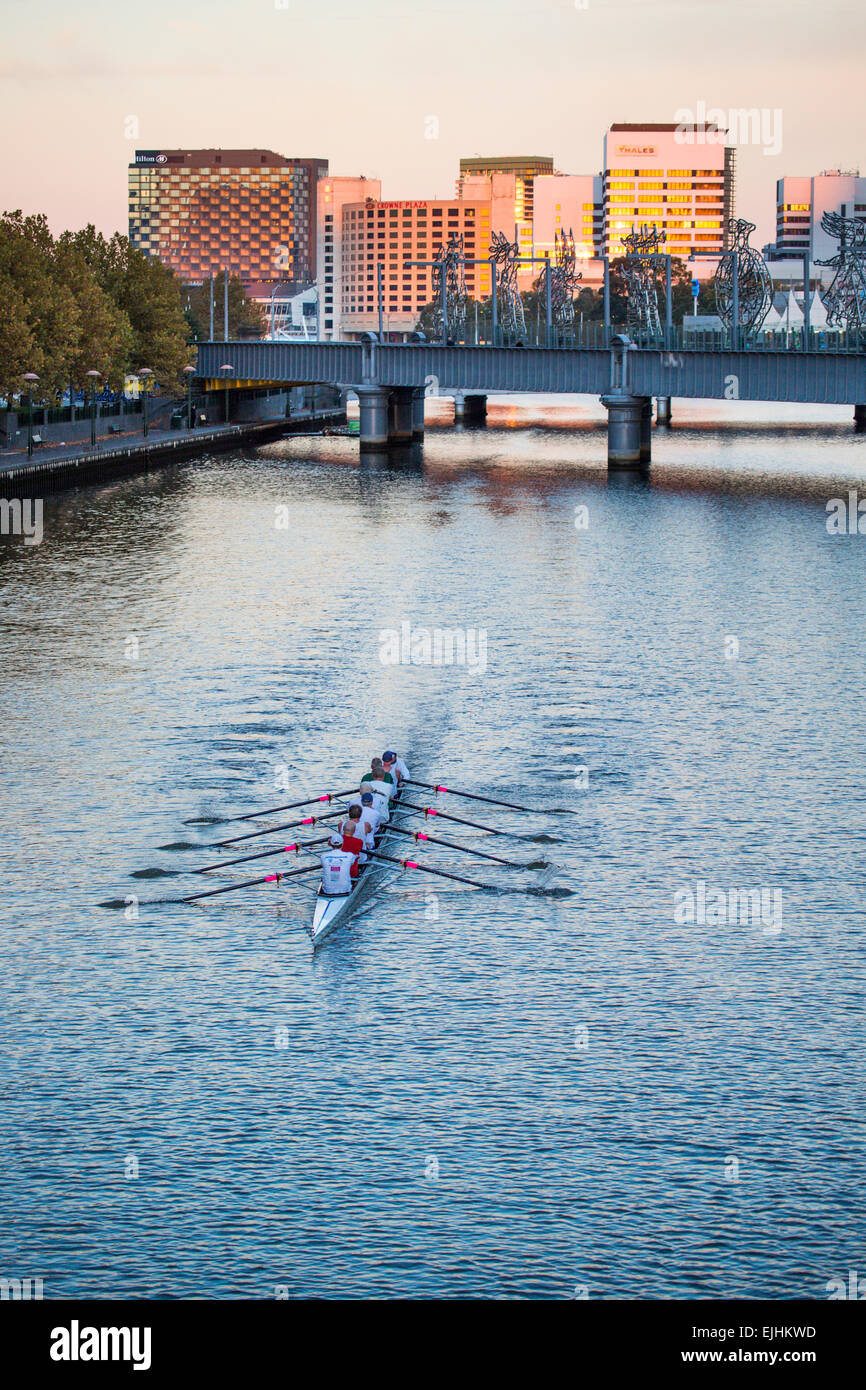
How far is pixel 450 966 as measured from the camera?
2941cm

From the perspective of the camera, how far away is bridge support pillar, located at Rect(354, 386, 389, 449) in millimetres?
129000

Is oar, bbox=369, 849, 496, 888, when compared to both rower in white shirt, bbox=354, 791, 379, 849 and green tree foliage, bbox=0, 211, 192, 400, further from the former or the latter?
green tree foliage, bbox=0, 211, 192, 400

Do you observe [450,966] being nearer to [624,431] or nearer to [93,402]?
[624,431]

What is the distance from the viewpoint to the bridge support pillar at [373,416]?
129000 mm

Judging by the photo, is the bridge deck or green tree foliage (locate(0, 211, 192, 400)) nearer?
green tree foliage (locate(0, 211, 192, 400))

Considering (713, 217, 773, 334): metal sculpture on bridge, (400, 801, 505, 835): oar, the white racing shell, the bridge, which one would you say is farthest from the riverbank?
the white racing shell

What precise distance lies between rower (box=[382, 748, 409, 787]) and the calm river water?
1187 mm

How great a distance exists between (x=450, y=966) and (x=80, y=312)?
9013 cm

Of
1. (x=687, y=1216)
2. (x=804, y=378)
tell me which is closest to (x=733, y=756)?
(x=687, y=1216)

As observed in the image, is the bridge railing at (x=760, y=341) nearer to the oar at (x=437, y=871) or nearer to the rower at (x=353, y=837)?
the oar at (x=437, y=871)

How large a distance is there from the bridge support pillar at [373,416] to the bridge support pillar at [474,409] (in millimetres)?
48741

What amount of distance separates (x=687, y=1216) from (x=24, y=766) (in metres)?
23.5

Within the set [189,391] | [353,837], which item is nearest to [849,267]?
[189,391]
